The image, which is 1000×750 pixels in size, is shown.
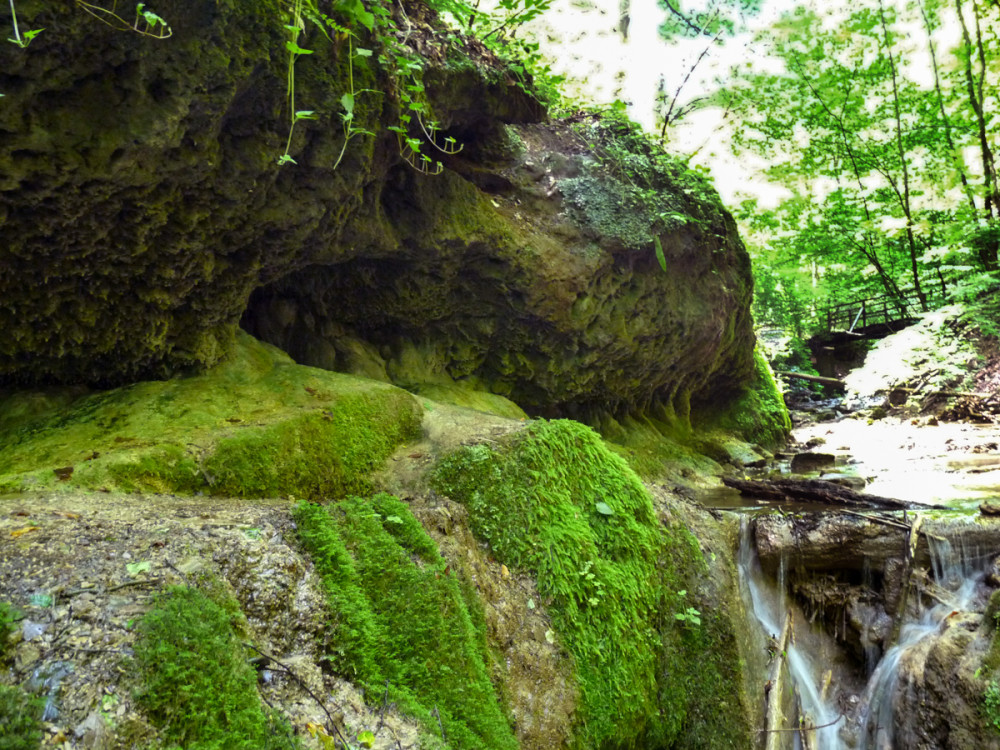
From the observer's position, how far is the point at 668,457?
35.6 feet

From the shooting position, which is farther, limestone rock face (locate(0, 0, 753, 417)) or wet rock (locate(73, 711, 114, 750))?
limestone rock face (locate(0, 0, 753, 417))

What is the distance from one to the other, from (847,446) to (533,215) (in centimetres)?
986

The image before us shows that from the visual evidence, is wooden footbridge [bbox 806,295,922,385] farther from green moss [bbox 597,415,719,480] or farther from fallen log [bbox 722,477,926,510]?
fallen log [bbox 722,477,926,510]

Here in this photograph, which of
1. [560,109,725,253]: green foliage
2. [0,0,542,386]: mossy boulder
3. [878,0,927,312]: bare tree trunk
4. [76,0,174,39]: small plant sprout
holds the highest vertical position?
[878,0,927,312]: bare tree trunk

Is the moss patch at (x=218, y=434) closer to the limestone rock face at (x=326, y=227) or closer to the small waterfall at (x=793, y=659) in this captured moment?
the limestone rock face at (x=326, y=227)

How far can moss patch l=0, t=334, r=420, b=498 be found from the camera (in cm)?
374

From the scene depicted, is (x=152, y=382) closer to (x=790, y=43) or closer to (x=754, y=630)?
(x=754, y=630)

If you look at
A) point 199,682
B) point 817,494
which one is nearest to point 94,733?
point 199,682

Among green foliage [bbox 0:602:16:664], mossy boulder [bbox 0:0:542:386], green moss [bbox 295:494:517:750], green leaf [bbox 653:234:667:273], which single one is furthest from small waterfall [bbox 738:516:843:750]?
mossy boulder [bbox 0:0:542:386]

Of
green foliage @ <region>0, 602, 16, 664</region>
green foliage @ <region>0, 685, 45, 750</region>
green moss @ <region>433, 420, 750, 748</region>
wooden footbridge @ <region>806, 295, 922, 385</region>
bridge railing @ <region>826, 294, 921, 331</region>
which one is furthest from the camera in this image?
wooden footbridge @ <region>806, 295, 922, 385</region>

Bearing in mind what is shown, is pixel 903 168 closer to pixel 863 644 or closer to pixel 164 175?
pixel 863 644

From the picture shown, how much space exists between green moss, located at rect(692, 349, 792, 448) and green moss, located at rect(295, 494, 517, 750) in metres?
11.2

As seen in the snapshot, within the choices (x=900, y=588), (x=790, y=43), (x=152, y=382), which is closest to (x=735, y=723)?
(x=900, y=588)

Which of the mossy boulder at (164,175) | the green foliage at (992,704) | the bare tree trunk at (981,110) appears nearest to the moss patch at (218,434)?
the mossy boulder at (164,175)
